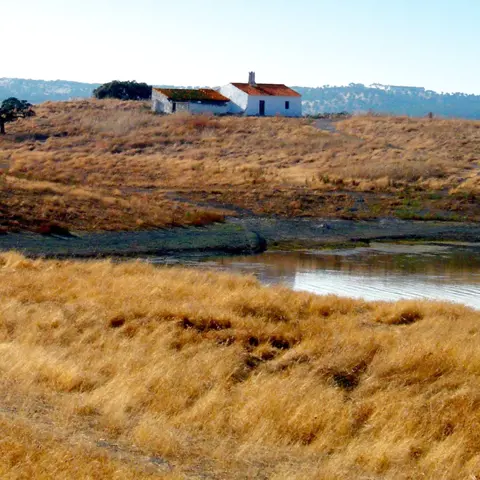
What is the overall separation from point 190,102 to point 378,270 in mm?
54734

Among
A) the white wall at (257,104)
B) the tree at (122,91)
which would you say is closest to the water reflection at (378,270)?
the white wall at (257,104)

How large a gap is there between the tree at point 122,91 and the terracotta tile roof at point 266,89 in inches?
800

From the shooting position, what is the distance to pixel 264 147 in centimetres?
6259

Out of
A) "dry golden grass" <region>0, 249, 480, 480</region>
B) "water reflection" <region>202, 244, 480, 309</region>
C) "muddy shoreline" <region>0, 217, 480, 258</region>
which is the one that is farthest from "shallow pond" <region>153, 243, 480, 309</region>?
"dry golden grass" <region>0, 249, 480, 480</region>

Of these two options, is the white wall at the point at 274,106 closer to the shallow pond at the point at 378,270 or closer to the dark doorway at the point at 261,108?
the dark doorway at the point at 261,108

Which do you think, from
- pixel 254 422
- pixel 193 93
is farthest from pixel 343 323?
pixel 193 93

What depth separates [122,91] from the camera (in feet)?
325

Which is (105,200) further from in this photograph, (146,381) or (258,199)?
(146,381)

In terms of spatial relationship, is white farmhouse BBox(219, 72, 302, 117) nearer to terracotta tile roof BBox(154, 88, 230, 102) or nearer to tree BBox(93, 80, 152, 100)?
terracotta tile roof BBox(154, 88, 230, 102)

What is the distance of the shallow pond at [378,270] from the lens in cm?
2227

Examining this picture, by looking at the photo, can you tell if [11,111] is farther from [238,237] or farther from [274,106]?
[238,237]

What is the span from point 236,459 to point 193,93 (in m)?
74.8

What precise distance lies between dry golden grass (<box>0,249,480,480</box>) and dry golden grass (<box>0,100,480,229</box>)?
1698cm

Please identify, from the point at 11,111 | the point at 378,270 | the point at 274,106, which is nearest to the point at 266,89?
the point at 274,106
